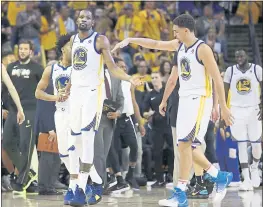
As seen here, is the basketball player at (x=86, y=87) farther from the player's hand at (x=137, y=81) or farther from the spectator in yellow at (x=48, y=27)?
the spectator in yellow at (x=48, y=27)

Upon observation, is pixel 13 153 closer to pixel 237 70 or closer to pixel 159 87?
pixel 159 87

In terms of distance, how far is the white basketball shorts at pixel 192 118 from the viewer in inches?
377

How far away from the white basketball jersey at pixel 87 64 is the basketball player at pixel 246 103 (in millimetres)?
4667

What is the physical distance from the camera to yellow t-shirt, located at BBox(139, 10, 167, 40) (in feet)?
65.4

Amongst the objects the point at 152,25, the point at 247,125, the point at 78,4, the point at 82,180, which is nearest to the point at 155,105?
the point at 247,125

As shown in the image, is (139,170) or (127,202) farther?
(139,170)

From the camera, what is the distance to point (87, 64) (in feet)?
31.9

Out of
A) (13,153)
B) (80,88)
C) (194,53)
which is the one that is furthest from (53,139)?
(194,53)

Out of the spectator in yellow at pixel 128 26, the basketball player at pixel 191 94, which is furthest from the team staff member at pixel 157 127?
the spectator in yellow at pixel 128 26

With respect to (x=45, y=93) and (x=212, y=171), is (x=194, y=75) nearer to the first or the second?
(x=212, y=171)

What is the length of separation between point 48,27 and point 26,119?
6905 mm

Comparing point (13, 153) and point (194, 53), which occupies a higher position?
point (194, 53)

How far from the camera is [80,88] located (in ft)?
31.8

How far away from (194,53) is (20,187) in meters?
4.37
